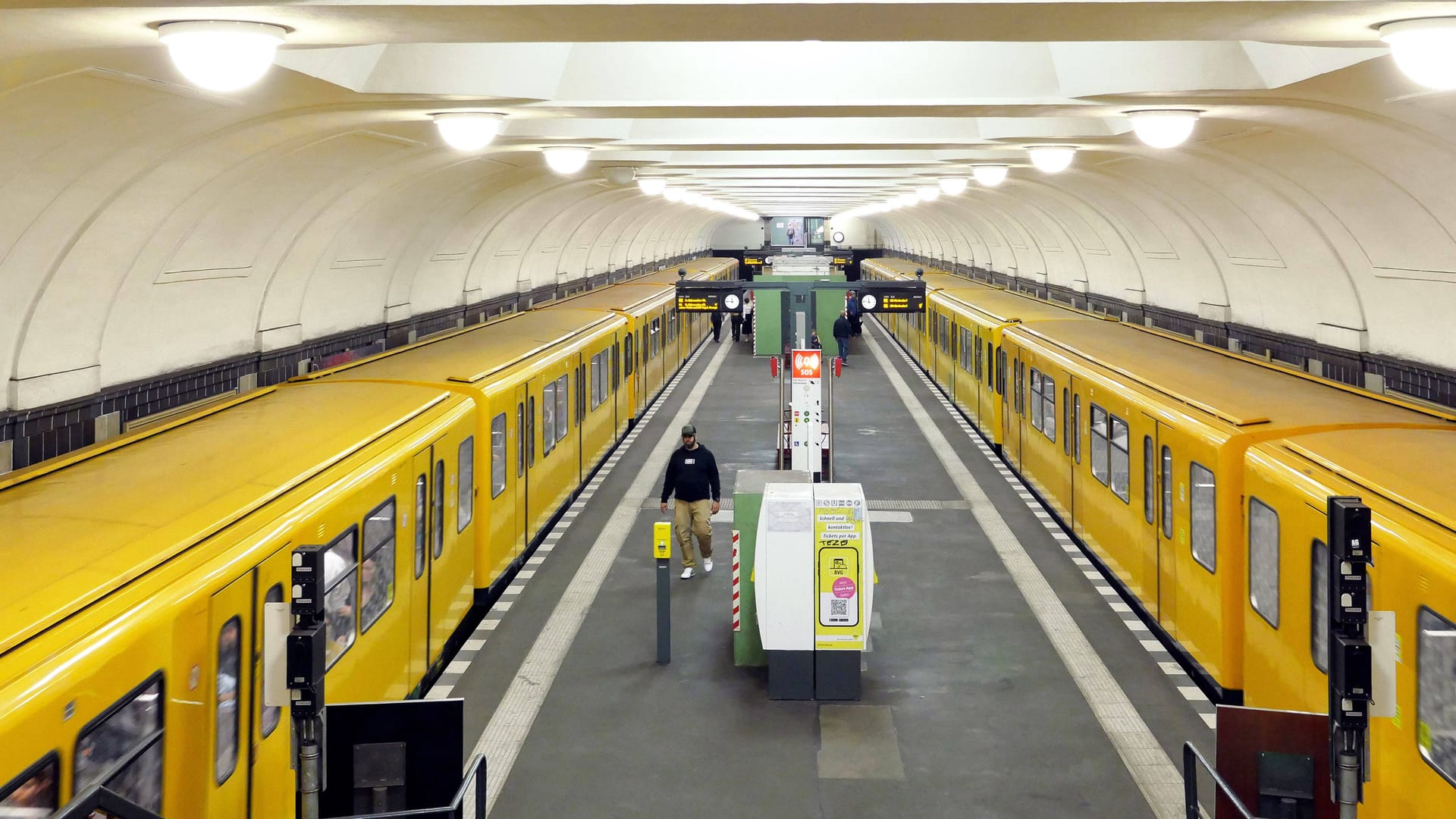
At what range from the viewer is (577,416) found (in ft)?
54.1

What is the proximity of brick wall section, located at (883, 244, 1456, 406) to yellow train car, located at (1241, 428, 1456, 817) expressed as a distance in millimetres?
2828

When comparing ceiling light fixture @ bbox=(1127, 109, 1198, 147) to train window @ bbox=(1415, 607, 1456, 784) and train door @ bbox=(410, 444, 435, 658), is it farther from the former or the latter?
train door @ bbox=(410, 444, 435, 658)

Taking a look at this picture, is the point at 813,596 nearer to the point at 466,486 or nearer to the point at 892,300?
the point at 466,486

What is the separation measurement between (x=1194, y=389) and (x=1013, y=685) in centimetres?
320

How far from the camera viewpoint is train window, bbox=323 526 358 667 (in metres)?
6.84

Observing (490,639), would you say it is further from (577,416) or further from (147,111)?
(577,416)

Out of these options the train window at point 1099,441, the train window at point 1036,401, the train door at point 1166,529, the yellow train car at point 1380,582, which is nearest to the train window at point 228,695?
the yellow train car at point 1380,582

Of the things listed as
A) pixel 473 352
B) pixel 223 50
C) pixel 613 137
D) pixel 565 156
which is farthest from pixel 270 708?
pixel 473 352

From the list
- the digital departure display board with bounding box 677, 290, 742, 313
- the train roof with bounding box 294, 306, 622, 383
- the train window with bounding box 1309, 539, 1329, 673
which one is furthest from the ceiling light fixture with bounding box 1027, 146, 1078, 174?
the digital departure display board with bounding box 677, 290, 742, 313

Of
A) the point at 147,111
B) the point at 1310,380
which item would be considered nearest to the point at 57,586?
the point at 147,111

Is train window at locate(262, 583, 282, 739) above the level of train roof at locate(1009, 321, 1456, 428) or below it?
below

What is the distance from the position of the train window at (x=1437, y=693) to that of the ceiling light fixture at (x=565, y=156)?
907 centimetres

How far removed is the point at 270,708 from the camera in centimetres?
586

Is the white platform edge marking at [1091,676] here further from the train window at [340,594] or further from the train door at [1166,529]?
the train window at [340,594]
